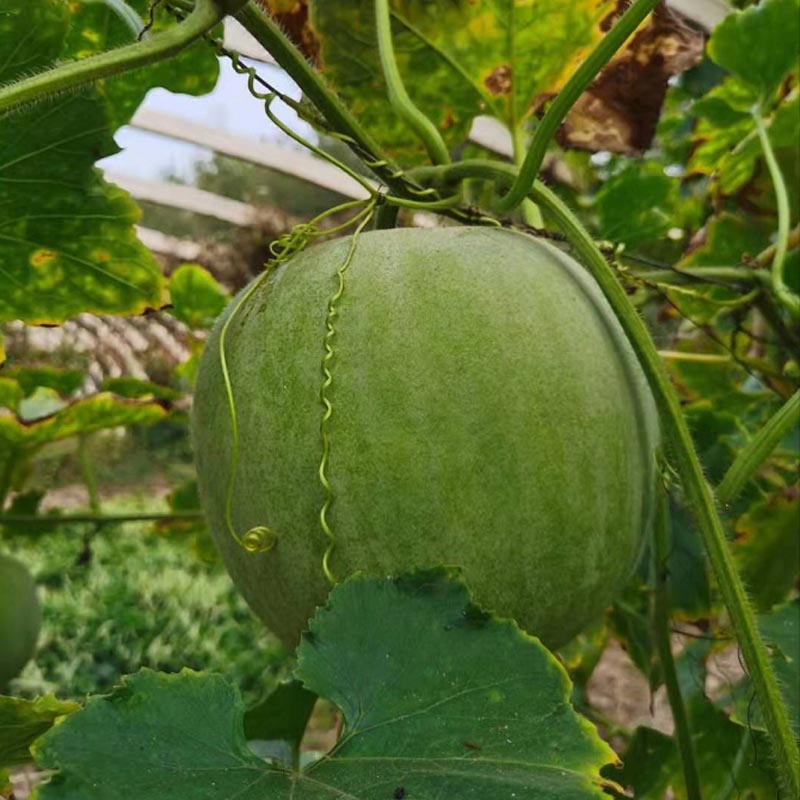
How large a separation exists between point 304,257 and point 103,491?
8197mm

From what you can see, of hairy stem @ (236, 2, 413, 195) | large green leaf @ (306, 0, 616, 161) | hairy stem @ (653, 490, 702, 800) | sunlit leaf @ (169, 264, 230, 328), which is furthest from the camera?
sunlit leaf @ (169, 264, 230, 328)

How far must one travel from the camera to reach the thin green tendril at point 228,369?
1.94 ft

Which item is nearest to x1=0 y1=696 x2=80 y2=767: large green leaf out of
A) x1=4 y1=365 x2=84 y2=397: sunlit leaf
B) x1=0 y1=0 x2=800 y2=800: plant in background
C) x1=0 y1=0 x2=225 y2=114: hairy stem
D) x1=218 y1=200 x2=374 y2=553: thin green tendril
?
x1=0 y1=0 x2=800 y2=800: plant in background

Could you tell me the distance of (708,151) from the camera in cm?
139

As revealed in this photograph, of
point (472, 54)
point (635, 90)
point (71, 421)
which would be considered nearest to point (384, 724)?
point (472, 54)

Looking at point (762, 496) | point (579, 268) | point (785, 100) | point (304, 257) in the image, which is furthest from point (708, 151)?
point (304, 257)

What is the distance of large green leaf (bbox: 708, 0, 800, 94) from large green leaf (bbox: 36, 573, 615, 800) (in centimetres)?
78

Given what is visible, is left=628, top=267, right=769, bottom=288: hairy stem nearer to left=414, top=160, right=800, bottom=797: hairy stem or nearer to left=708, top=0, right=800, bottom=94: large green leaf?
left=708, top=0, right=800, bottom=94: large green leaf

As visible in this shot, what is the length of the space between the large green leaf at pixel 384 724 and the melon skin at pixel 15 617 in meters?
0.87

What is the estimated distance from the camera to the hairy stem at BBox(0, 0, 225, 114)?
1.53 feet

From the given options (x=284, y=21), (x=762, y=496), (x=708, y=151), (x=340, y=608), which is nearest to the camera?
(x=340, y=608)

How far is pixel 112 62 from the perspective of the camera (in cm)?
49

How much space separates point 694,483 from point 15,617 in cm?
94

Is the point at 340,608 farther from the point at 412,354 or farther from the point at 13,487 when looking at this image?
the point at 13,487
